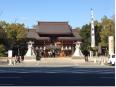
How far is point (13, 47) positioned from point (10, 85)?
63217 millimetres

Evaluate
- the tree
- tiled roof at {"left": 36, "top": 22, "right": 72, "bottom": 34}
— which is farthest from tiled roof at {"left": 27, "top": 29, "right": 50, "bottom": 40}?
the tree

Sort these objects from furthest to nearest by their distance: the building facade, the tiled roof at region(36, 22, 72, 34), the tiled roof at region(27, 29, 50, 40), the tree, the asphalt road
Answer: the tiled roof at region(36, 22, 72, 34) → the tiled roof at region(27, 29, 50, 40) → the building facade → the tree → the asphalt road

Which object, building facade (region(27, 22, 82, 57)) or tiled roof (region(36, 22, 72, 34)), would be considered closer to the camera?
building facade (region(27, 22, 82, 57))

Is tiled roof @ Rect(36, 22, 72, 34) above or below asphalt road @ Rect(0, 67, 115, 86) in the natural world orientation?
above

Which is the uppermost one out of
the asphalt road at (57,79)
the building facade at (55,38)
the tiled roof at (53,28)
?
the tiled roof at (53,28)

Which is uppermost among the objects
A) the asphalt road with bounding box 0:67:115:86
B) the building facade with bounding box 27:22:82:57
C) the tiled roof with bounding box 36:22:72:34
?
the tiled roof with bounding box 36:22:72:34

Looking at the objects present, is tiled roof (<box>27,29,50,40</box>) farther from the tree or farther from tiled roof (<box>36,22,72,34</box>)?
the tree

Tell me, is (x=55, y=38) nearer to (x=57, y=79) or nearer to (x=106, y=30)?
(x=106, y=30)

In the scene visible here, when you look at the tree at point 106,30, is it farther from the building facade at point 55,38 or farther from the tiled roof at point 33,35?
the tiled roof at point 33,35

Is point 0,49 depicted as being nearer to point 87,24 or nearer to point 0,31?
point 0,31

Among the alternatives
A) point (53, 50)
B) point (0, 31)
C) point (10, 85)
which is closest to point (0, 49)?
point (0, 31)

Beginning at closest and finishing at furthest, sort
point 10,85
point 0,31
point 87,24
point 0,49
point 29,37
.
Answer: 1. point 10,85
2. point 0,49
3. point 0,31
4. point 29,37
5. point 87,24

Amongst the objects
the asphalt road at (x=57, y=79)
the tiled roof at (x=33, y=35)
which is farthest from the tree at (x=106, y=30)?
the asphalt road at (x=57, y=79)

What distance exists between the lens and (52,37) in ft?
291
